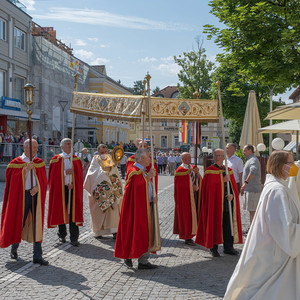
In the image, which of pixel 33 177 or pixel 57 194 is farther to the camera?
pixel 57 194

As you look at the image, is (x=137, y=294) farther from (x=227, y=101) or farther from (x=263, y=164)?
(x=227, y=101)

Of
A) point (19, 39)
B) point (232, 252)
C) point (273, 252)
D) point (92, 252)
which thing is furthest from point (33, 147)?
point (19, 39)

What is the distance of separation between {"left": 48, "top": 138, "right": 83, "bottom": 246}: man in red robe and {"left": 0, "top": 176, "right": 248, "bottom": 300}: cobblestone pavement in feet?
1.14

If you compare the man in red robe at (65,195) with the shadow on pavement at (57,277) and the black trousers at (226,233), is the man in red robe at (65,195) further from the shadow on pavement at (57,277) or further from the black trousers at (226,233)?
the black trousers at (226,233)

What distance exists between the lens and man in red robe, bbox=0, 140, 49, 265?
272 inches

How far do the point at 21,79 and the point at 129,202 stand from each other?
28340 mm

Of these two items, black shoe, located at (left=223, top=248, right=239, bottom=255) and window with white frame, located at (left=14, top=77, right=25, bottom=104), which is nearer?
black shoe, located at (left=223, top=248, right=239, bottom=255)

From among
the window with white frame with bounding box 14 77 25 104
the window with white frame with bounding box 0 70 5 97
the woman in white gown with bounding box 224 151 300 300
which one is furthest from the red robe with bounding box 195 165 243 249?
the window with white frame with bounding box 14 77 25 104

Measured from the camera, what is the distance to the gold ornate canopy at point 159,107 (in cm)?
786

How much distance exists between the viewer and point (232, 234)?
7355mm

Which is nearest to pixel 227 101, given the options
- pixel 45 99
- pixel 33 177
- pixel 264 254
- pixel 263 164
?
pixel 45 99

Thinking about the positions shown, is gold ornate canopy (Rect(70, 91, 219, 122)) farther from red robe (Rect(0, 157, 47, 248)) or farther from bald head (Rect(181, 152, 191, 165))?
red robe (Rect(0, 157, 47, 248))

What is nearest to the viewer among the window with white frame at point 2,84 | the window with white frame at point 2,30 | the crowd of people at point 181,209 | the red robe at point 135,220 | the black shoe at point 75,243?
the crowd of people at point 181,209

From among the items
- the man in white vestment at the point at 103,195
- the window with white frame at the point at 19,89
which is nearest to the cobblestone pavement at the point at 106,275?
the man in white vestment at the point at 103,195
